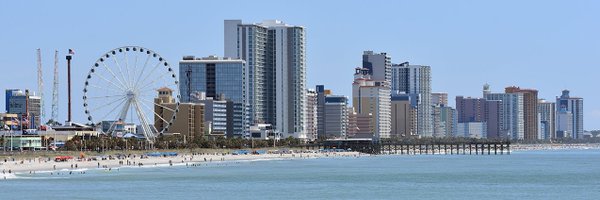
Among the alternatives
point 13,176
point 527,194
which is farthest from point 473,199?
point 13,176

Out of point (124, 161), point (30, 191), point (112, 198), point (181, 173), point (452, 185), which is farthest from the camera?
point (124, 161)

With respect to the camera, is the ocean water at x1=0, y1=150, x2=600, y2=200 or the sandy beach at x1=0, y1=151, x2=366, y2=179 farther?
the sandy beach at x1=0, y1=151, x2=366, y2=179

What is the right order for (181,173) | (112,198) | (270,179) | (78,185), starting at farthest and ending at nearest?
(181,173), (270,179), (78,185), (112,198)

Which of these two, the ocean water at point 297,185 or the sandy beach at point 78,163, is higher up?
the sandy beach at point 78,163

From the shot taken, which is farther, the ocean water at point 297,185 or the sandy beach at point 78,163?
the sandy beach at point 78,163

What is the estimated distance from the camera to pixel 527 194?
109625 mm

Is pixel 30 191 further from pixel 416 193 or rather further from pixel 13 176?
pixel 416 193

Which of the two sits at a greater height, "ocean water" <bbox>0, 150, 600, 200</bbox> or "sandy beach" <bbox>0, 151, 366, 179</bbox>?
"sandy beach" <bbox>0, 151, 366, 179</bbox>

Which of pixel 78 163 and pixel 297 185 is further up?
pixel 78 163

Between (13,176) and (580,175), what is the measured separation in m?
65.8

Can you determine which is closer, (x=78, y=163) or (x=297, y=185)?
(x=297, y=185)

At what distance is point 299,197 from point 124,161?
238ft

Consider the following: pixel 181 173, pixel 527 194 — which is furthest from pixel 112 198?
pixel 181 173

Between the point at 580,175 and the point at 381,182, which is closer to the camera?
the point at 381,182
